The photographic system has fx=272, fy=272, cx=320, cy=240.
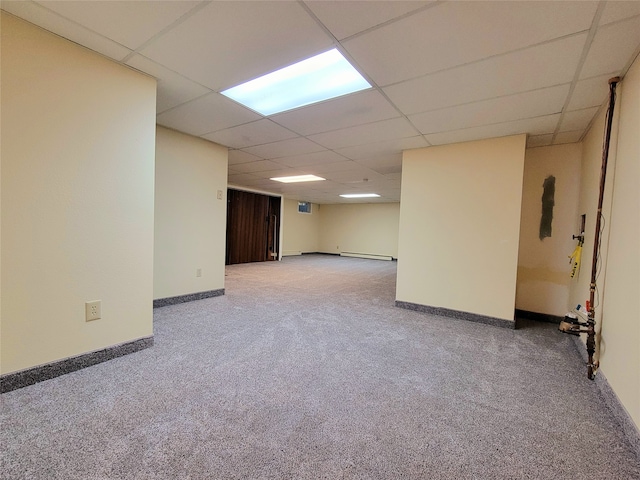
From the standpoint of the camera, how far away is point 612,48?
1.63 m

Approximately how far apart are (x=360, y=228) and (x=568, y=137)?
7596 mm

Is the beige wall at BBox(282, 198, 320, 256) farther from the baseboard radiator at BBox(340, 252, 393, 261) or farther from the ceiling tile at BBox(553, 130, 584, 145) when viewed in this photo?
the ceiling tile at BBox(553, 130, 584, 145)

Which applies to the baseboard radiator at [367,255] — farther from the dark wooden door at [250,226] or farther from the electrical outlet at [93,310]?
the electrical outlet at [93,310]

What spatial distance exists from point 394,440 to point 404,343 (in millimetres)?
1313

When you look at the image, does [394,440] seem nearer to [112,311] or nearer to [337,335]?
[337,335]

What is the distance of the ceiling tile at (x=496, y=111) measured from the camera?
2209 mm

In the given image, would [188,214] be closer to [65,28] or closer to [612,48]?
[65,28]

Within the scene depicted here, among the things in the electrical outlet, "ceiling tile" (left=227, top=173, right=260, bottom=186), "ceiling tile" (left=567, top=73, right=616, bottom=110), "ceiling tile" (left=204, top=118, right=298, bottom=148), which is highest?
"ceiling tile" (left=567, top=73, right=616, bottom=110)

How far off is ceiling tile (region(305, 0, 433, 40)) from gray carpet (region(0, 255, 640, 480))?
2189 mm

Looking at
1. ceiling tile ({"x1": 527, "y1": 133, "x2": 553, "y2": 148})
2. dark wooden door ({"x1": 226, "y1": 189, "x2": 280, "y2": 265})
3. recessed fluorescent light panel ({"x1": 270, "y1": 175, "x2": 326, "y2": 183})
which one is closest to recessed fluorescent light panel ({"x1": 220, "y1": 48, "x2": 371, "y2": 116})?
ceiling tile ({"x1": 527, "y1": 133, "x2": 553, "y2": 148})

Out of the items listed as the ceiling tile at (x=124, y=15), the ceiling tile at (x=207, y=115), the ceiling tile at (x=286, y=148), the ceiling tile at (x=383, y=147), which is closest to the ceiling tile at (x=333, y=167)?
the ceiling tile at (x=383, y=147)

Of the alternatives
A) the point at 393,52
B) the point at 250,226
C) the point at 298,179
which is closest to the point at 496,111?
the point at 393,52

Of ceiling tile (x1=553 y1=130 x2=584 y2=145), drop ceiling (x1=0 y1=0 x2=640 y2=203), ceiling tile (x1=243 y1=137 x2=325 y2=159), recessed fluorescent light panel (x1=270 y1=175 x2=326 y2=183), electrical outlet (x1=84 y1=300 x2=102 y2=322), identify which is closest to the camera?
drop ceiling (x1=0 y1=0 x2=640 y2=203)

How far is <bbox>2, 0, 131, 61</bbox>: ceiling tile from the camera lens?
1.53m
